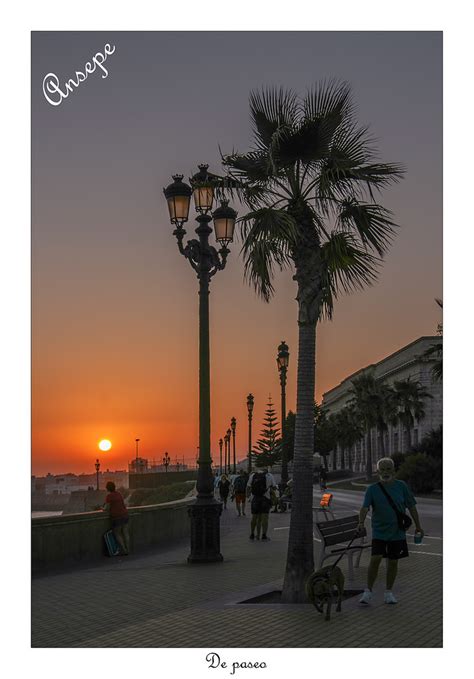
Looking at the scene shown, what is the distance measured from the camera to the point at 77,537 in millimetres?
16266

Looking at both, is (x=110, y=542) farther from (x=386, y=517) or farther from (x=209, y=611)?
(x=386, y=517)

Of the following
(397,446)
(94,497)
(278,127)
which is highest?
(278,127)

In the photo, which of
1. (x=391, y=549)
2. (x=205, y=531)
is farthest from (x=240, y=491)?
(x=391, y=549)

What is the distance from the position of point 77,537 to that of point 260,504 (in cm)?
523

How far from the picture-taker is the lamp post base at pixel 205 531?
1606cm

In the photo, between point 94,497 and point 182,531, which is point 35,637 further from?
point 94,497

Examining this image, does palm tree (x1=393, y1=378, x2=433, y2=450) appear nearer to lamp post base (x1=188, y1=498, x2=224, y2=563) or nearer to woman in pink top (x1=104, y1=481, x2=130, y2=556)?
woman in pink top (x1=104, y1=481, x2=130, y2=556)

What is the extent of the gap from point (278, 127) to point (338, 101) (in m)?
0.83

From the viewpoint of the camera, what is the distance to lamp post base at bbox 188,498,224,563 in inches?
632

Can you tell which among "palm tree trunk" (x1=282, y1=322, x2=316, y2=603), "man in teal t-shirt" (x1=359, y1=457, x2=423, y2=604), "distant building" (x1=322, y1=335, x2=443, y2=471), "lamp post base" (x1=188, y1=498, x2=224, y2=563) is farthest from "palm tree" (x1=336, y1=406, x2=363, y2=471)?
"man in teal t-shirt" (x1=359, y1=457, x2=423, y2=604)

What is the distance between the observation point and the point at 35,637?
379 inches

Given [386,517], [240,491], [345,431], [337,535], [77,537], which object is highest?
[386,517]

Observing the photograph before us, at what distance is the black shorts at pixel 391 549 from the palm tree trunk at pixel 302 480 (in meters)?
1.45
